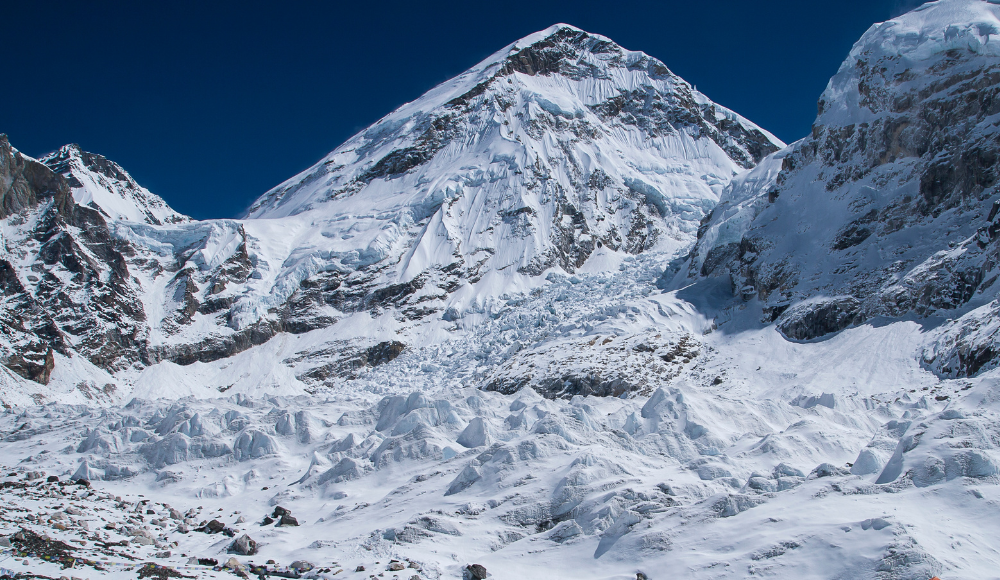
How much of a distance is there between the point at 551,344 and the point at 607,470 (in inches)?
1607

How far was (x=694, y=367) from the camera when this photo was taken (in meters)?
52.8

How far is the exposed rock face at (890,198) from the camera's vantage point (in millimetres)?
47219

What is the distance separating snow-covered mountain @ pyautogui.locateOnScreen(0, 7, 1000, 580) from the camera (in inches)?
661

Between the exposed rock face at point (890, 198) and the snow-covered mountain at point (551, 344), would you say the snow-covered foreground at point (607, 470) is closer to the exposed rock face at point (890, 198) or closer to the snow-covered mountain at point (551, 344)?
the snow-covered mountain at point (551, 344)

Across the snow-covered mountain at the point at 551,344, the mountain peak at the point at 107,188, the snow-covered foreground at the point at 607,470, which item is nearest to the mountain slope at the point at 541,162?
the snow-covered mountain at the point at 551,344

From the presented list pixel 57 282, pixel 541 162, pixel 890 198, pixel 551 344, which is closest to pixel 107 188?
pixel 57 282

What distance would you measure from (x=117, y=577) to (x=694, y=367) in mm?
45426

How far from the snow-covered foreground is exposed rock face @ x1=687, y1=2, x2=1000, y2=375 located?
13.9ft

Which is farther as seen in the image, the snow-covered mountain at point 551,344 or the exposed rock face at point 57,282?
the exposed rock face at point 57,282

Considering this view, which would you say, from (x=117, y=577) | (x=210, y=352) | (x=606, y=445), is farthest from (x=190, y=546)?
(x=210, y=352)

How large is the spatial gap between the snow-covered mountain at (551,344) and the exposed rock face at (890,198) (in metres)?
0.24

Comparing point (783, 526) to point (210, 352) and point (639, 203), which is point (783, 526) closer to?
point (210, 352)

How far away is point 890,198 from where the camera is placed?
184ft

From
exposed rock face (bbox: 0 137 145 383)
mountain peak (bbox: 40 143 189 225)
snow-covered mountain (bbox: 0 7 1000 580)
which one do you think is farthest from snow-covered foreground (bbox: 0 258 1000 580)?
mountain peak (bbox: 40 143 189 225)
